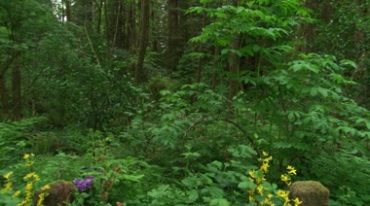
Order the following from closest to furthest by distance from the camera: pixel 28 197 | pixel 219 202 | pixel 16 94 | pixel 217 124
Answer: pixel 28 197 < pixel 219 202 < pixel 217 124 < pixel 16 94

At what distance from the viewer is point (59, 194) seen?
10.1 feet

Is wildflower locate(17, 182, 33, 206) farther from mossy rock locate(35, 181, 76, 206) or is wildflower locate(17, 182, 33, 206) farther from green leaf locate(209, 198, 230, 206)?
green leaf locate(209, 198, 230, 206)

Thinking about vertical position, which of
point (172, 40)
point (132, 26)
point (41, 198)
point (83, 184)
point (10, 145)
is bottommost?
point (10, 145)

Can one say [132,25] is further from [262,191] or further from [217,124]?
[262,191]

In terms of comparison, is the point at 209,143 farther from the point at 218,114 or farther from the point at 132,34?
the point at 132,34

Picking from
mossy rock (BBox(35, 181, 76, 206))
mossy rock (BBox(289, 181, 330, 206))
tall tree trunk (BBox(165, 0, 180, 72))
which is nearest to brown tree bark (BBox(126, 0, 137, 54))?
tall tree trunk (BBox(165, 0, 180, 72))

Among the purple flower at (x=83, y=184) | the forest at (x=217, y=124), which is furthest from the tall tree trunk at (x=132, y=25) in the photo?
the purple flower at (x=83, y=184)

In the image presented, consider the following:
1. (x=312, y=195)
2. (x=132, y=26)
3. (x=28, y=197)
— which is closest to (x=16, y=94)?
(x=28, y=197)

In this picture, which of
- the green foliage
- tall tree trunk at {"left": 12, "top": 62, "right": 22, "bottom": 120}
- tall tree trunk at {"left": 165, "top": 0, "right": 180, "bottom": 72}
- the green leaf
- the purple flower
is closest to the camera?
the green leaf

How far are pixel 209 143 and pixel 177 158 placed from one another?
48 cm

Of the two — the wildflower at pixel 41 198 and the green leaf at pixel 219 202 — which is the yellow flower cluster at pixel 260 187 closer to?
the green leaf at pixel 219 202

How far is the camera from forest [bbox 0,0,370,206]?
366 cm

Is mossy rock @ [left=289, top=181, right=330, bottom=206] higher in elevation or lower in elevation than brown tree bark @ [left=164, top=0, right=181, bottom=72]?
lower

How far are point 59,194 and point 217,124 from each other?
2.80 m
